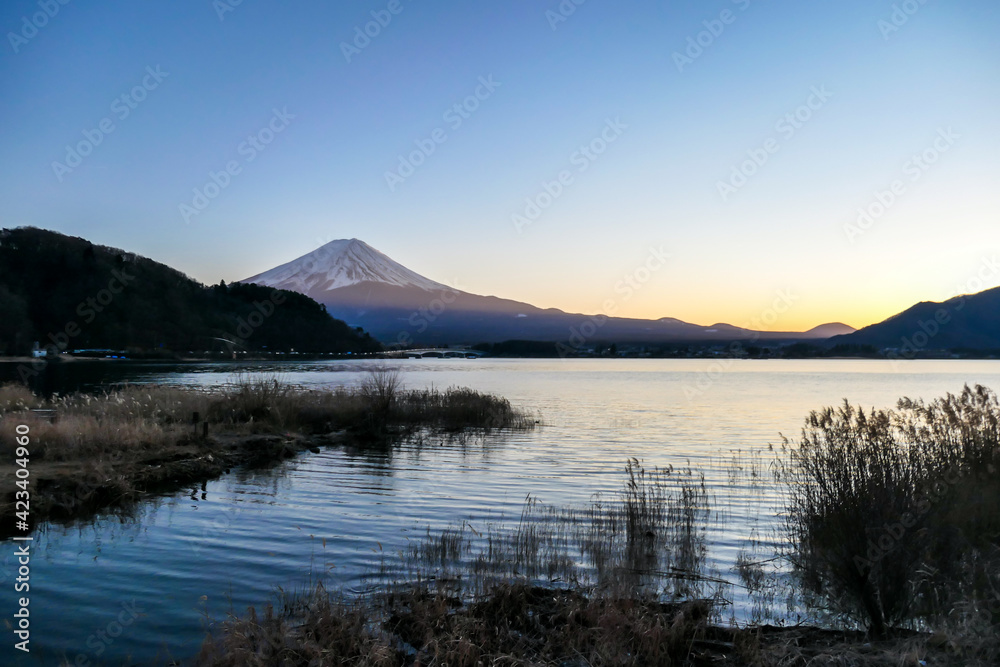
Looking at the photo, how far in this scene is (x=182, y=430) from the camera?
19.0 meters

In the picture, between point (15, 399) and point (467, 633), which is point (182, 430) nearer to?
point (15, 399)

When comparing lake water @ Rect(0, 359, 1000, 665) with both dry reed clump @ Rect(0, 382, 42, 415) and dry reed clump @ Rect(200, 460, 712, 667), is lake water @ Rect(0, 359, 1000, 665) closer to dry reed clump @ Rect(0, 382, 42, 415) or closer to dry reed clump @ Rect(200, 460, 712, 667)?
dry reed clump @ Rect(200, 460, 712, 667)

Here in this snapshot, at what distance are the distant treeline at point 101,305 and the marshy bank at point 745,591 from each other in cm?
11680

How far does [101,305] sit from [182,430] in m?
116

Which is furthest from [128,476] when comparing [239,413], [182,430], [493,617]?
[493,617]

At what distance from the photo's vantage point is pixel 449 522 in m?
11.9

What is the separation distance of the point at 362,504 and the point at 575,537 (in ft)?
17.3

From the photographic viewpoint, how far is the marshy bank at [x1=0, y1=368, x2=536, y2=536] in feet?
41.4

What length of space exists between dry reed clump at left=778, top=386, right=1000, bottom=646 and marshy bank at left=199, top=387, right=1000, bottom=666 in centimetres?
2

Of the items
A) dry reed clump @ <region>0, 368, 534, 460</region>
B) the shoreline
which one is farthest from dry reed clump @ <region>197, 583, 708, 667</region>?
dry reed clump @ <region>0, 368, 534, 460</region>

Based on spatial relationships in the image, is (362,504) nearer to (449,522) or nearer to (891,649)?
(449,522)

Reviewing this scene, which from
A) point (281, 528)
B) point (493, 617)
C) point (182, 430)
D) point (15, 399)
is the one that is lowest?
point (281, 528)

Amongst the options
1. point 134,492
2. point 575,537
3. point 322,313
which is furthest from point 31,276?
point 575,537

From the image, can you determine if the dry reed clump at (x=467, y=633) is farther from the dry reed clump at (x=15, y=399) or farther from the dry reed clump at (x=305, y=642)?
the dry reed clump at (x=15, y=399)
